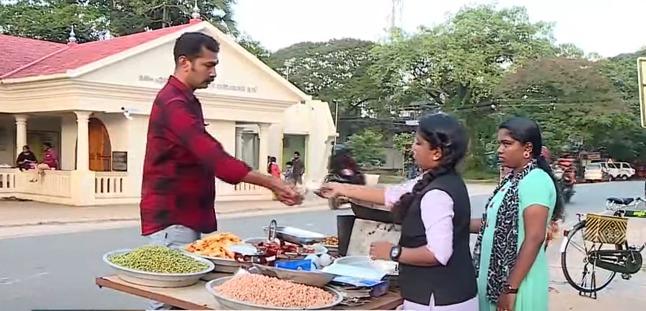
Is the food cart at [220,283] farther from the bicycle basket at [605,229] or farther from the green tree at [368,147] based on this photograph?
the green tree at [368,147]

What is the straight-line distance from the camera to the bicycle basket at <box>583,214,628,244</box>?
22.1ft

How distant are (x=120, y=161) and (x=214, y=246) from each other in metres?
15.1

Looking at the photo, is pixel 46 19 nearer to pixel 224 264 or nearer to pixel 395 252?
pixel 224 264

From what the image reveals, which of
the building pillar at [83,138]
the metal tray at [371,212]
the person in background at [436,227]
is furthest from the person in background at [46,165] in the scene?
the person in background at [436,227]

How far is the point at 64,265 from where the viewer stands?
8781mm

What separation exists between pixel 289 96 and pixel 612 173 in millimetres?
29292

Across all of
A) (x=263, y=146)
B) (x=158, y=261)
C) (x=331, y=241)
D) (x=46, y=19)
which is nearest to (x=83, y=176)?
(x=263, y=146)

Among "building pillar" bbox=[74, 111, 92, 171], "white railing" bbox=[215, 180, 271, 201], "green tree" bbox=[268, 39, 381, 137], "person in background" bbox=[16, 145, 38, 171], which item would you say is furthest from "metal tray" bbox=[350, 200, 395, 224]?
"green tree" bbox=[268, 39, 381, 137]

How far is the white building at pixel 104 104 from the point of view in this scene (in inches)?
651

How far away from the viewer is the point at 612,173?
42812 mm

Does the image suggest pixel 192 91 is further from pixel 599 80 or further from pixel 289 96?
pixel 599 80

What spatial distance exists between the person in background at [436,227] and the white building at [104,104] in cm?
1465

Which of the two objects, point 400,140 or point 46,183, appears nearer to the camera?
point 46,183

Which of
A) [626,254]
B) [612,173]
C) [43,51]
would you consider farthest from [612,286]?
[612,173]
